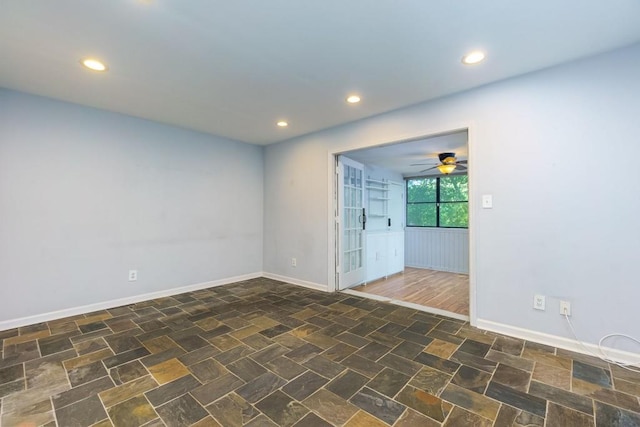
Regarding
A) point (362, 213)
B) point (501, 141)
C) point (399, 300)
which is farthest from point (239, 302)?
point (501, 141)

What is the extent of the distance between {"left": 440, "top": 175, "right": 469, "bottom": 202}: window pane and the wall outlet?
4.21 metres

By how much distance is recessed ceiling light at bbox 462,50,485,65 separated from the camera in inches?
87.7

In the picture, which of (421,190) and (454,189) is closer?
(454,189)

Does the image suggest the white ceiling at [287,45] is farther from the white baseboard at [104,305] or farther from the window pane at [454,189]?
the window pane at [454,189]

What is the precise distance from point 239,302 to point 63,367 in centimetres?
178

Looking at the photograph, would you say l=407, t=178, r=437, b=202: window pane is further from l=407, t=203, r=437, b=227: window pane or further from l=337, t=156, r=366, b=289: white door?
l=337, t=156, r=366, b=289: white door

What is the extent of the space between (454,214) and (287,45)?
5.54m

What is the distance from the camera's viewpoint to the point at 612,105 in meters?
2.21

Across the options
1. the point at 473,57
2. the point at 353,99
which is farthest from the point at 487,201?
the point at 353,99

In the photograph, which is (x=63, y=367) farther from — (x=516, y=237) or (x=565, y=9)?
(x=565, y=9)

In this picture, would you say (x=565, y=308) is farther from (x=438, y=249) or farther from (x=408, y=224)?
(x=408, y=224)

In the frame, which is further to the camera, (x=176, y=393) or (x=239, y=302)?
(x=239, y=302)

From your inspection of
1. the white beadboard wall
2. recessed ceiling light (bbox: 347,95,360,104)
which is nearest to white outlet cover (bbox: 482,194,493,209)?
recessed ceiling light (bbox: 347,95,360,104)

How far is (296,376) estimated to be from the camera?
1.98 metres
